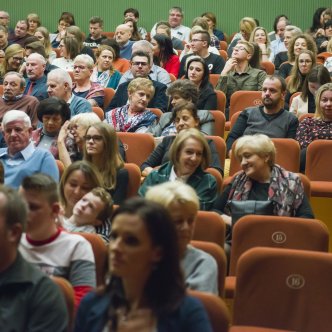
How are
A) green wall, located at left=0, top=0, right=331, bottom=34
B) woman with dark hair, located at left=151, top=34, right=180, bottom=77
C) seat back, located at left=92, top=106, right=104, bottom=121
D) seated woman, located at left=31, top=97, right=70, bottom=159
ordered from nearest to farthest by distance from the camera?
seated woman, located at left=31, top=97, right=70, bottom=159, seat back, located at left=92, top=106, right=104, bottom=121, woman with dark hair, located at left=151, top=34, right=180, bottom=77, green wall, located at left=0, top=0, right=331, bottom=34

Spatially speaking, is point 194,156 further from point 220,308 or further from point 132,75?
point 132,75

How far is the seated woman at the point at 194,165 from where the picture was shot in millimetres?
4207

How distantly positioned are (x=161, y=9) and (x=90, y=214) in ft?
24.9

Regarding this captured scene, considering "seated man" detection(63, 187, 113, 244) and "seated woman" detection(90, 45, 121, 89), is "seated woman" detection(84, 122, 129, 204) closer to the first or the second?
"seated man" detection(63, 187, 113, 244)

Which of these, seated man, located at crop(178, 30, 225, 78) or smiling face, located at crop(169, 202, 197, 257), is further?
seated man, located at crop(178, 30, 225, 78)

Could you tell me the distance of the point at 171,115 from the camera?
551cm

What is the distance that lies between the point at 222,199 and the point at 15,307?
1.93m

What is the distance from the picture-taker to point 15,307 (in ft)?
7.98

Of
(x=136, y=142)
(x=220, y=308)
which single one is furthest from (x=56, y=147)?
(x=220, y=308)

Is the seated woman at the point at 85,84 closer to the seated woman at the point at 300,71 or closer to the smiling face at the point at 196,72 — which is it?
the smiling face at the point at 196,72

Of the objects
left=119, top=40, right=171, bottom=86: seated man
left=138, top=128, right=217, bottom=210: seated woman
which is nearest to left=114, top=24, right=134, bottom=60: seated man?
left=119, top=40, right=171, bottom=86: seated man

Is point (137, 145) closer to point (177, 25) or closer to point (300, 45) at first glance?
point (300, 45)

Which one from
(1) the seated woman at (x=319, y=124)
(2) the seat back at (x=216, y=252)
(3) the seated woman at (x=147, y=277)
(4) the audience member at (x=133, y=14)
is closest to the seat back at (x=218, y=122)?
(1) the seated woman at (x=319, y=124)

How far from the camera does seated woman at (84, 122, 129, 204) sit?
4.36 meters
